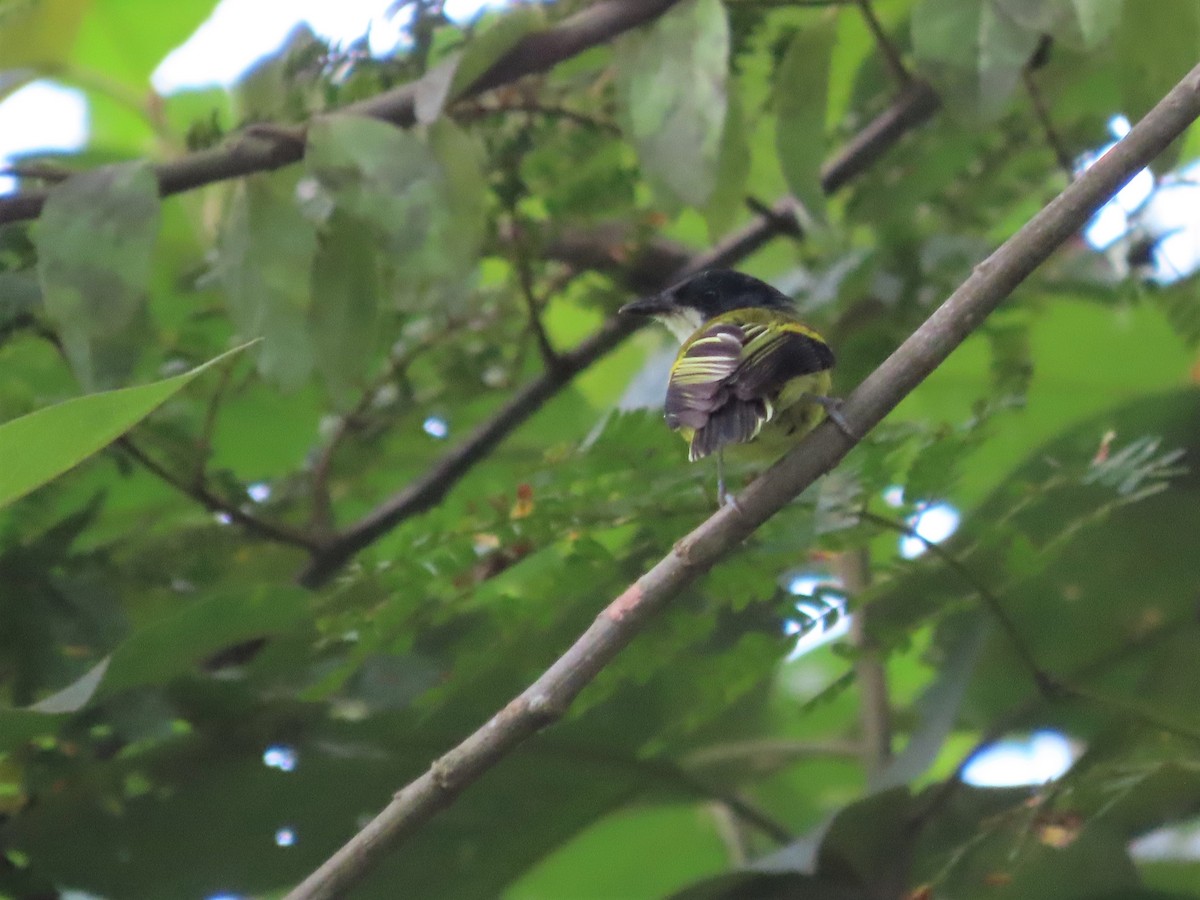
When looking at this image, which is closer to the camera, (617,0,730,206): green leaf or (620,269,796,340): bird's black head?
(617,0,730,206): green leaf

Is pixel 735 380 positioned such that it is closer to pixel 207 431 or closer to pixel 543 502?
pixel 543 502

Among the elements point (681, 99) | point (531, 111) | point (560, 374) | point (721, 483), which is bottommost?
point (721, 483)

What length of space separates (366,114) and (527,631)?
21.5 inches

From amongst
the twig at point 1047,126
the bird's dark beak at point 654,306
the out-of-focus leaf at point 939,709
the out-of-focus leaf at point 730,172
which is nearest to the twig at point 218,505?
the bird's dark beak at point 654,306

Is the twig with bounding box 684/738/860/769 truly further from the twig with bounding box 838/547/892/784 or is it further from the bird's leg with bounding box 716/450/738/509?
the bird's leg with bounding box 716/450/738/509

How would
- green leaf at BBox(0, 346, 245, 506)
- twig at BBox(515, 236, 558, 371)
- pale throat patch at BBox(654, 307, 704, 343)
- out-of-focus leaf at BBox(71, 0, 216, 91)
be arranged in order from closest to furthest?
green leaf at BBox(0, 346, 245, 506) < twig at BBox(515, 236, 558, 371) < pale throat patch at BBox(654, 307, 704, 343) < out-of-focus leaf at BBox(71, 0, 216, 91)

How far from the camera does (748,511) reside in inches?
45.6

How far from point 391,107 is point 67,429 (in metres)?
0.61

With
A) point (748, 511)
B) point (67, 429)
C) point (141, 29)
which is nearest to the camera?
point (67, 429)

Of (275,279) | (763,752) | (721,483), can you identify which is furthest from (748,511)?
(763,752)

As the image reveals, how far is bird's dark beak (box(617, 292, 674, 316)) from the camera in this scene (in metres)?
1.84

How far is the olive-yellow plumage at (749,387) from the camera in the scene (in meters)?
1.41

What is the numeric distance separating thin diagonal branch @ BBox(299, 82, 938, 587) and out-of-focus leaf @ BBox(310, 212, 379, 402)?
0.37 m

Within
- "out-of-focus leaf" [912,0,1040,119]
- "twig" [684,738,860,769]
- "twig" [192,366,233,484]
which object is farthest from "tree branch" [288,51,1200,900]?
"twig" [684,738,860,769]
